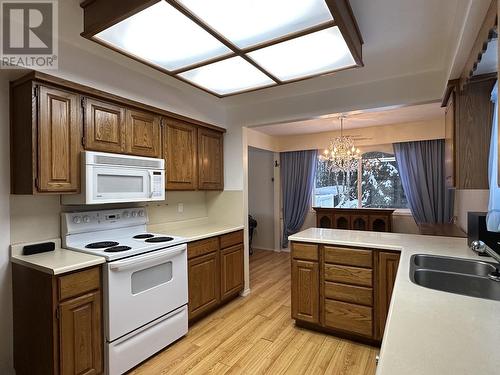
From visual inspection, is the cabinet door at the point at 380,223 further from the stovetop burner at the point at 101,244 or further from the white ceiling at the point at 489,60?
the stovetop burner at the point at 101,244

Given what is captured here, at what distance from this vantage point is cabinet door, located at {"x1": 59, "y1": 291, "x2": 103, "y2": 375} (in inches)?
67.7

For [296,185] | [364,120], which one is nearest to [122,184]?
[364,120]

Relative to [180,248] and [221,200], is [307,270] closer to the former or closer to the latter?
[180,248]

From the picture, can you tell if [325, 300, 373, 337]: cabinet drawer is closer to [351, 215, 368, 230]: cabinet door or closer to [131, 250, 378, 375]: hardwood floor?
[131, 250, 378, 375]: hardwood floor

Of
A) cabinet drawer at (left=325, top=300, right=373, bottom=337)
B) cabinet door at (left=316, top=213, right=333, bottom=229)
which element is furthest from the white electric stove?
cabinet door at (left=316, top=213, right=333, bottom=229)

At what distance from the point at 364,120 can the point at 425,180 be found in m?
1.45

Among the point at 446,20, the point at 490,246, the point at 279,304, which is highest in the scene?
the point at 446,20

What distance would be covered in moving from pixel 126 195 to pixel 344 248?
6.43 ft

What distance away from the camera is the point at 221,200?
366 cm

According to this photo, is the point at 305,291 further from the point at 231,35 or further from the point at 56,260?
the point at 231,35

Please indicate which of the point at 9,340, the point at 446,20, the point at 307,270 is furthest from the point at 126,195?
the point at 446,20

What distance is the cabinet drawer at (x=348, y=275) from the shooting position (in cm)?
235

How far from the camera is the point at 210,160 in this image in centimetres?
343

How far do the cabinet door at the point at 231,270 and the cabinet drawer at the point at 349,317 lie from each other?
117cm
